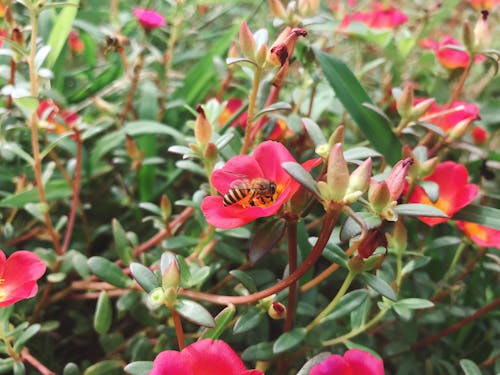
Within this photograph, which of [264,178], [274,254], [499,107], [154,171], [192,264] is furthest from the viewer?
[499,107]

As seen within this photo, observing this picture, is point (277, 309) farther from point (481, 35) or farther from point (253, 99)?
point (481, 35)

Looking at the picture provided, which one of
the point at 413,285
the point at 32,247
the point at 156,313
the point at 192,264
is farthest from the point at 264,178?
the point at 32,247

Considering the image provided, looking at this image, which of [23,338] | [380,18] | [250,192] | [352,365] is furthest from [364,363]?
[380,18]

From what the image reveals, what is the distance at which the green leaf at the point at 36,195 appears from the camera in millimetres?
909

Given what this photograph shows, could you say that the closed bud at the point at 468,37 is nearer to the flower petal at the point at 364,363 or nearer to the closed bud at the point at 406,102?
the closed bud at the point at 406,102

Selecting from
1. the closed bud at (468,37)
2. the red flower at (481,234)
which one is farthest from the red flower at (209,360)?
the closed bud at (468,37)

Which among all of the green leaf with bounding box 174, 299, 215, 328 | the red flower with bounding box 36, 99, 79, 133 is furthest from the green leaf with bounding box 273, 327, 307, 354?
the red flower with bounding box 36, 99, 79, 133

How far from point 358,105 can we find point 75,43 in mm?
824

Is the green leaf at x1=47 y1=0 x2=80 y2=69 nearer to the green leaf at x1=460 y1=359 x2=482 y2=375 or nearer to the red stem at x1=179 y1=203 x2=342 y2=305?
the red stem at x1=179 y1=203 x2=342 y2=305

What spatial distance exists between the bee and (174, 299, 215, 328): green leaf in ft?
0.40

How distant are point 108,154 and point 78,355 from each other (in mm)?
419

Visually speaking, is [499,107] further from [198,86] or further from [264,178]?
[264,178]

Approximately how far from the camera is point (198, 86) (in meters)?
1.24

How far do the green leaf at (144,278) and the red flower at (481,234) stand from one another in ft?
1.63
